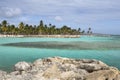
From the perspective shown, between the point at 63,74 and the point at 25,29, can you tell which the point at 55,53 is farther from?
A: the point at 25,29

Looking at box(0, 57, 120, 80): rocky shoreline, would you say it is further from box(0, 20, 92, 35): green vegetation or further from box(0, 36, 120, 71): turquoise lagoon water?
box(0, 20, 92, 35): green vegetation

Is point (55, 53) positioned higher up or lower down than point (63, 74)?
lower down

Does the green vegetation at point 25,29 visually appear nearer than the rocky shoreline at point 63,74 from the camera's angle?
No

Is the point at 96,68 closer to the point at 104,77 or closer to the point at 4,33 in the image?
the point at 104,77

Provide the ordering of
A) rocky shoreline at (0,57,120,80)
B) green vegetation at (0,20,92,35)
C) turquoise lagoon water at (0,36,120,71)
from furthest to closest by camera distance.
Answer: green vegetation at (0,20,92,35), turquoise lagoon water at (0,36,120,71), rocky shoreline at (0,57,120,80)

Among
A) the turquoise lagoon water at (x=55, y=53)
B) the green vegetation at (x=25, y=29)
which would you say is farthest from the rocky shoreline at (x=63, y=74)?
the green vegetation at (x=25, y=29)

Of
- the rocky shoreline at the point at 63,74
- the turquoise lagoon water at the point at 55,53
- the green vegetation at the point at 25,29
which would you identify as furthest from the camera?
the green vegetation at the point at 25,29

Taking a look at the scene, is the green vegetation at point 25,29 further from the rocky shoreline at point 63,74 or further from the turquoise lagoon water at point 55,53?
the rocky shoreline at point 63,74

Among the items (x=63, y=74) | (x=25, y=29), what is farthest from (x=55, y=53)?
(x=25, y=29)

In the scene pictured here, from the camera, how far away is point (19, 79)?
1870cm

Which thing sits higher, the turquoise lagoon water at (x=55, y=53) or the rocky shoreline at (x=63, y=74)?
the rocky shoreline at (x=63, y=74)

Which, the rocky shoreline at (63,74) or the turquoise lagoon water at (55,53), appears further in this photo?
the turquoise lagoon water at (55,53)

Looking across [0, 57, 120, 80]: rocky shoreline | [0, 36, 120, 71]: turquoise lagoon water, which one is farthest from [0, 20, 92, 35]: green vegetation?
[0, 57, 120, 80]: rocky shoreline

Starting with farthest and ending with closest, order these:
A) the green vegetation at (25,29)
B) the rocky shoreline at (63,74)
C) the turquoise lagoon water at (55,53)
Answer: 1. the green vegetation at (25,29)
2. the turquoise lagoon water at (55,53)
3. the rocky shoreline at (63,74)
